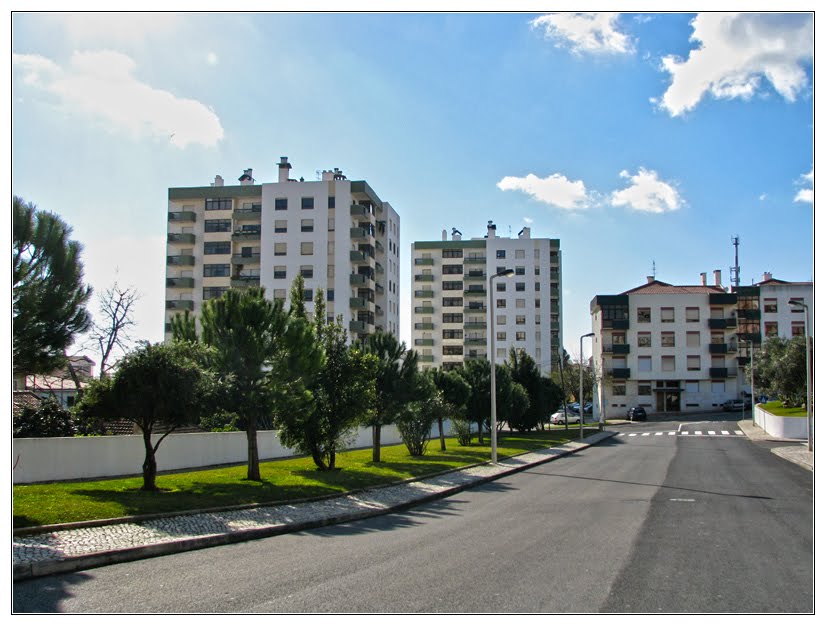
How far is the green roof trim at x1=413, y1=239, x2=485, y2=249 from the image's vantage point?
9625cm

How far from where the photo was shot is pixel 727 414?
72500mm

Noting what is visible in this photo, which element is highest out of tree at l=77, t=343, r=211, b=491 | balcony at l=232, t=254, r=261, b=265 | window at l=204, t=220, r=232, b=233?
window at l=204, t=220, r=232, b=233

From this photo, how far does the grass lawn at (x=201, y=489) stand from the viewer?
11672 millimetres

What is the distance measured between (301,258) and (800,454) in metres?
48.0

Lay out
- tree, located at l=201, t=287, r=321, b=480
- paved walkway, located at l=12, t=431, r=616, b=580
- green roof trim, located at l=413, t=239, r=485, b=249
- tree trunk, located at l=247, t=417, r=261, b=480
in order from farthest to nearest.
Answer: green roof trim, located at l=413, t=239, r=485, b=249 < tree trunk, located at l=247, t=417, r=261, b=480 < tree, located at l=201, t=287, r=321, b=480 < paved walkway, located at l=12, t=431, r=616, b=580

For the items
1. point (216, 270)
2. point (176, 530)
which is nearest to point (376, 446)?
point (176, 530)

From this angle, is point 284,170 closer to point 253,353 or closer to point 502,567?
point 253,353

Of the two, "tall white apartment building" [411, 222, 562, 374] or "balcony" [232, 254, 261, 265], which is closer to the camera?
"balcony" [232, 254, 261, 265]

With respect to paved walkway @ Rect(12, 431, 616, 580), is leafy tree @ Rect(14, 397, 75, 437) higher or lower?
higher

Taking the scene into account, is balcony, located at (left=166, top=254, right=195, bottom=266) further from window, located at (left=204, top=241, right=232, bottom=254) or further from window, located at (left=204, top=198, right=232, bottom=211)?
window, located at (left=204, top=198, right=232, bottom=211)

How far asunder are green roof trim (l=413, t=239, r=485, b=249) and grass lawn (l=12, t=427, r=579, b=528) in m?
72.5

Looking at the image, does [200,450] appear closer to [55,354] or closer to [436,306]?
[55,354]

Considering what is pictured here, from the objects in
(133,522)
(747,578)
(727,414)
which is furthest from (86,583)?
(727,414)

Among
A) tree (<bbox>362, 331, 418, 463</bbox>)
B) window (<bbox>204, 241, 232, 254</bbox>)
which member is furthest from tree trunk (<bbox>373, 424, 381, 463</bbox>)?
window (<bbox>204, 241, 232, 254</bbox>)
